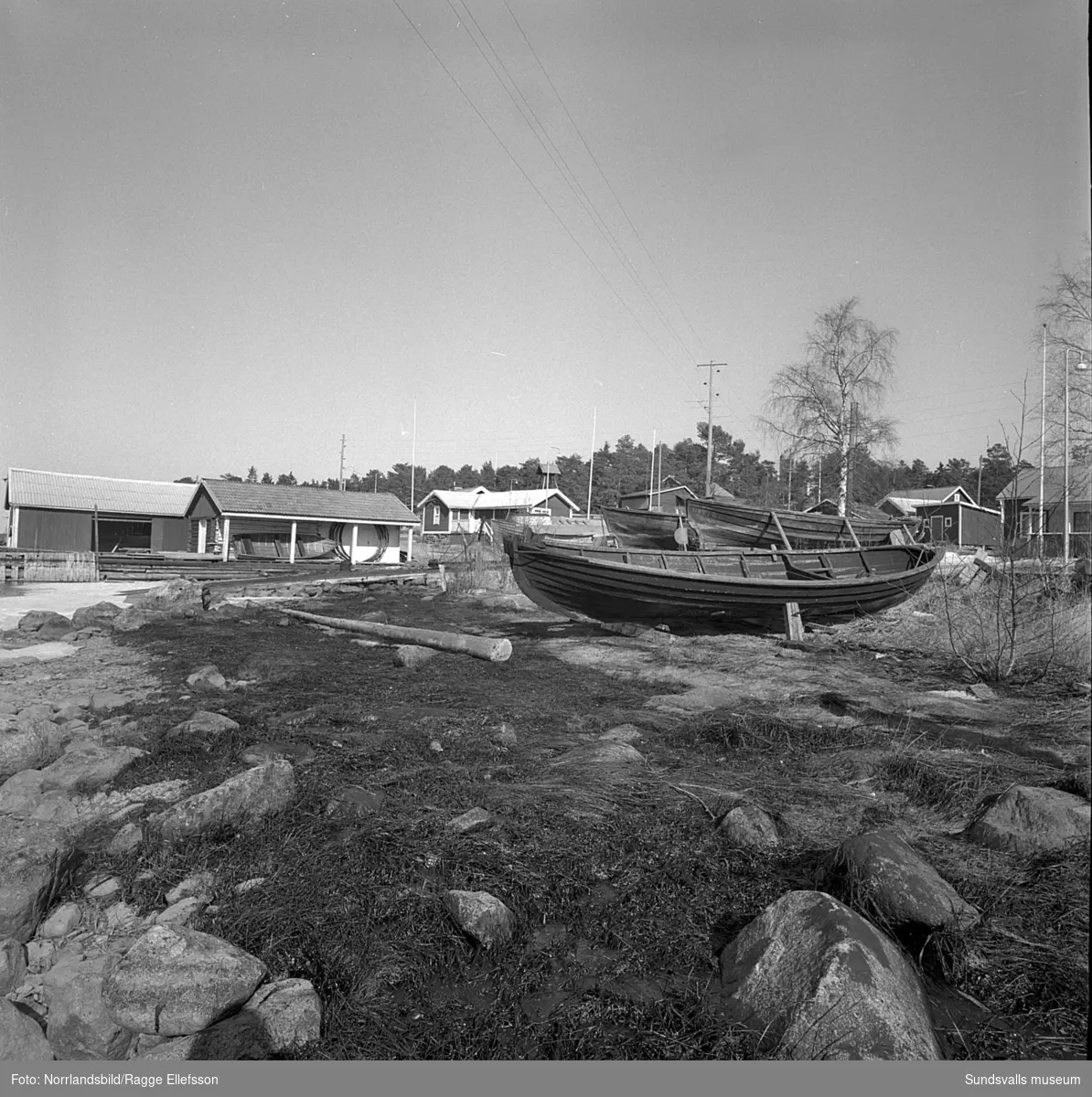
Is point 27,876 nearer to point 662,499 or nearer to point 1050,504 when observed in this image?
point 1050,504

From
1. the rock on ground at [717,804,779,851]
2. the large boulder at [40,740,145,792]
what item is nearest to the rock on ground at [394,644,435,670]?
the large boulder at [40,740,145,792]

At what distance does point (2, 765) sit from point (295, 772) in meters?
2.19

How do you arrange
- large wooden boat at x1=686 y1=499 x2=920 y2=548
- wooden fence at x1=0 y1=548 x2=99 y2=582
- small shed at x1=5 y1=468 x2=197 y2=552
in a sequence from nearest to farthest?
large wooden boat at x1=686 y1=499 x2=920 y2=548 < wooden fence at x1=0 y1=548 x2=99 y2=582 < small shed at x1=5 y1=468 x2=197 y2=552

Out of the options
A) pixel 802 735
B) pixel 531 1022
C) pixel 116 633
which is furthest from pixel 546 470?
pixel 531 1022

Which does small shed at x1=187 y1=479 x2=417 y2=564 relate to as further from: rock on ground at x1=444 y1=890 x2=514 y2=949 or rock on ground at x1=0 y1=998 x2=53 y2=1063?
rock on ground at x1=0 y1=998 x2=53 y2=1063

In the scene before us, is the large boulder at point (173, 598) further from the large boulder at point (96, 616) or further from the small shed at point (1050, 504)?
the small shed at point (1050, 504)

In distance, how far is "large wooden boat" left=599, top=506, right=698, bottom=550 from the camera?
1546 centimetres

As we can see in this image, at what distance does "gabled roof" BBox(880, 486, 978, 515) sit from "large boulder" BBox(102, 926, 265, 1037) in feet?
156

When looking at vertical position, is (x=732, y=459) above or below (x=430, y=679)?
above

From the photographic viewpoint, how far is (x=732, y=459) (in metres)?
78.5

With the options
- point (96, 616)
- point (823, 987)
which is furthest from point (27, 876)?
point (96, 616)

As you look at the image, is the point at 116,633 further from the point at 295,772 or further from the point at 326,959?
the point at 326,959

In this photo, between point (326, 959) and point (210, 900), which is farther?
point (210, 900)

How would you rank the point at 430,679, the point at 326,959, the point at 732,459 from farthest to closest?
the point at 732,459
the point at 430,679
the point at 326,959
